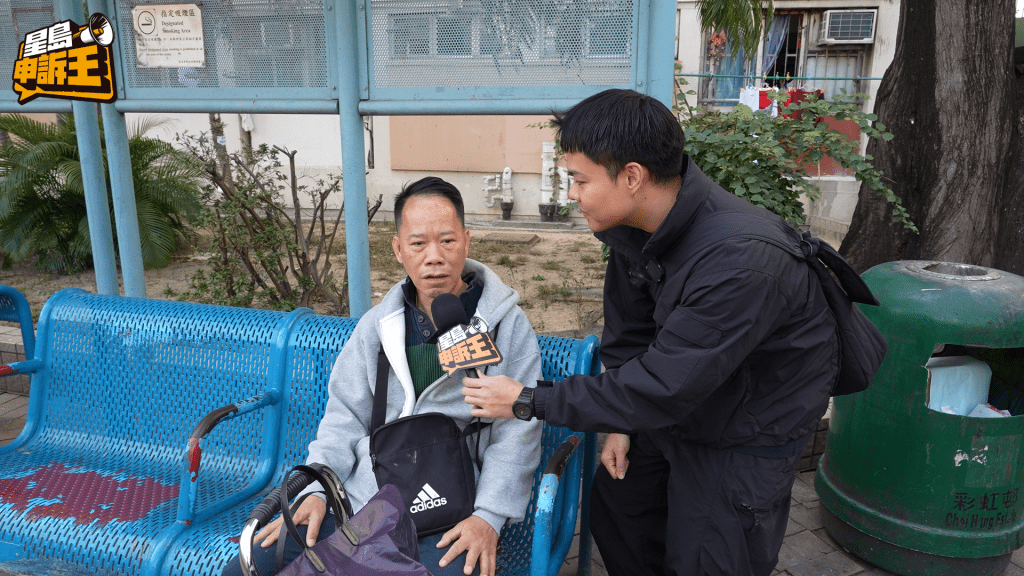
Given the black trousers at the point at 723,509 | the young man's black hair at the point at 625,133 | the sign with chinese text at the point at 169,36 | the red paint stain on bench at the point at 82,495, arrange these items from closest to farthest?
the young man's black hair at the point at 625,133 → the black trousers at the point at 723,509 → the red paint stain on bench at the point at 82,495 → the sign with chinese text at the point at 169,36

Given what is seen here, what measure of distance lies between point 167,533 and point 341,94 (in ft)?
6.43

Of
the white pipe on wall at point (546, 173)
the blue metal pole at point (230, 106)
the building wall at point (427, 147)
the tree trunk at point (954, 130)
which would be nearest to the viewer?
the blue metal pole at point (230, 106)

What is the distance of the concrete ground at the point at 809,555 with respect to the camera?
3145mm

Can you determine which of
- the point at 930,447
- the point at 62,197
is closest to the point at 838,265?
the point at 930,447

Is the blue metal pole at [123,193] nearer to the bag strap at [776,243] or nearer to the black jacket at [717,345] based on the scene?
the black jacket at [717,345]

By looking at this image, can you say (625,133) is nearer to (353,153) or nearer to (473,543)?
(473,543)

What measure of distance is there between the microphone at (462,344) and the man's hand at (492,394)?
88 mm

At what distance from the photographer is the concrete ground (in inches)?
124

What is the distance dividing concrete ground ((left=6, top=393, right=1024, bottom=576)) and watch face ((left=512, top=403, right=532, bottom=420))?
54.5 inches

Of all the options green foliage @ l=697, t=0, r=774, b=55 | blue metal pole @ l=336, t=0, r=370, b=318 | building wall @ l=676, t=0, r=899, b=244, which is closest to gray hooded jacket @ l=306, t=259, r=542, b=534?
blue metal pole @ l=336, t=0, r=370, b=318

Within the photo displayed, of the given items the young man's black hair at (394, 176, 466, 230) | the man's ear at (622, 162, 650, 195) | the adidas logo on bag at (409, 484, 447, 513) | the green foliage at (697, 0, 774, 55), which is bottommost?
the adidas logo on bag at (409, 484, 447, 513)

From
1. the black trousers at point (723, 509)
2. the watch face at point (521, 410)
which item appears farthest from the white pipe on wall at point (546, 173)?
the watch face at point (521, 410)

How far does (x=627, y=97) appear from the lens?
79.3 inches

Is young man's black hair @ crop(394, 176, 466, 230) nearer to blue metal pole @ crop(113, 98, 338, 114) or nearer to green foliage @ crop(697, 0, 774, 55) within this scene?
blue metal pole @ crop(113, 98, 338, 114)
